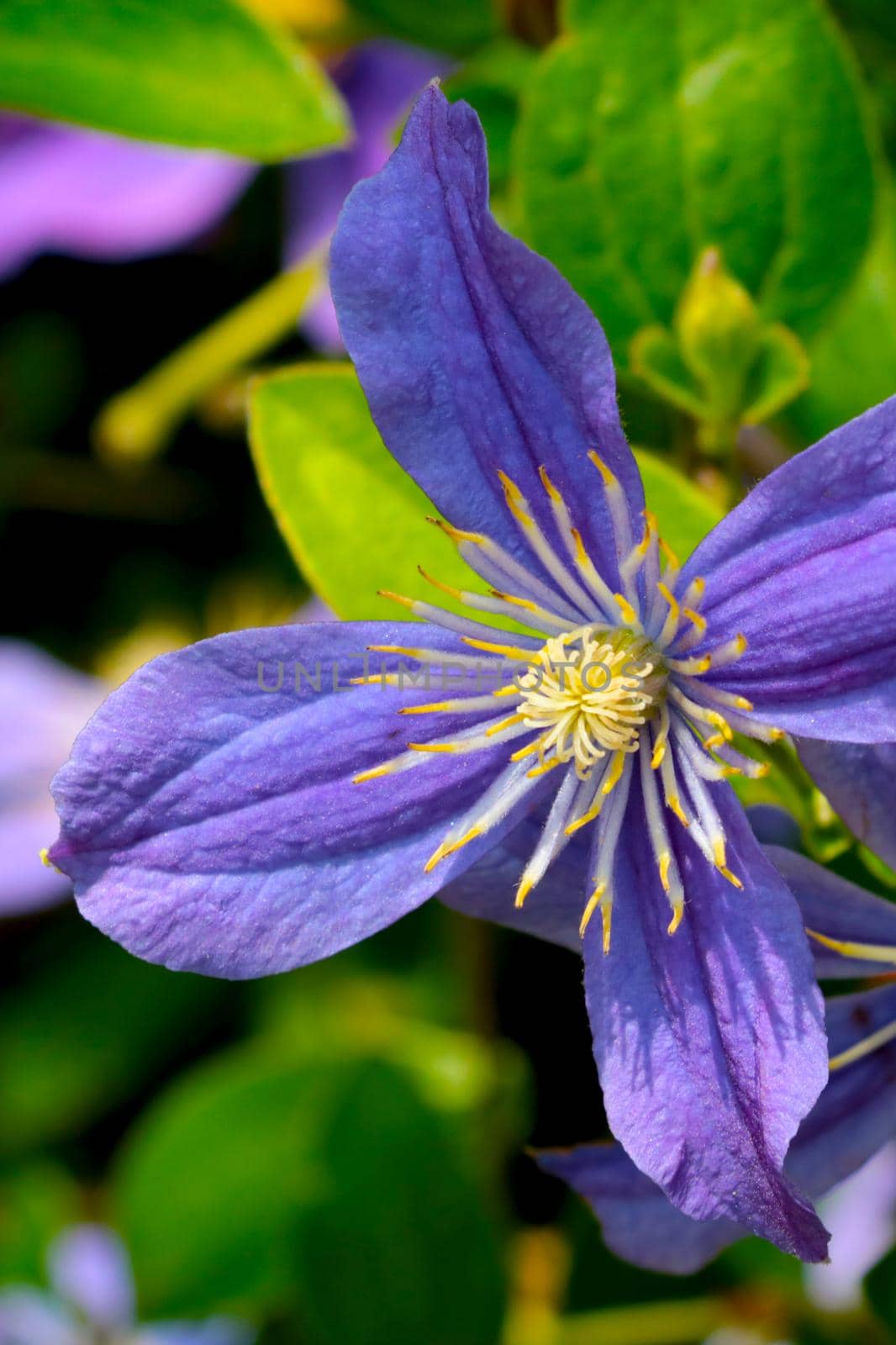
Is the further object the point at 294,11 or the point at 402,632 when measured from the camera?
the point at 294,11

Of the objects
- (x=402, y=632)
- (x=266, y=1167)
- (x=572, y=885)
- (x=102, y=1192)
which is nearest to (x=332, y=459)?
(x=402, y=632)

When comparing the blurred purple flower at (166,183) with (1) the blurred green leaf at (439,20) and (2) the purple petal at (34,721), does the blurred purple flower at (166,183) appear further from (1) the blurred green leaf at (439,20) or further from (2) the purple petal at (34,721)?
(2) the purple petal at (34,721)

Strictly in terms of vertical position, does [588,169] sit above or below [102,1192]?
above

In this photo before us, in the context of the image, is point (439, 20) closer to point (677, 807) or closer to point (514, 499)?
point (514, 499)

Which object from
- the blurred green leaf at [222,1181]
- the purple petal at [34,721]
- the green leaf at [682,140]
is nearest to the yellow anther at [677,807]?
the green leaf at [682,140]

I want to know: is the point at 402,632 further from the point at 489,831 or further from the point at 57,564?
the point at 57,564

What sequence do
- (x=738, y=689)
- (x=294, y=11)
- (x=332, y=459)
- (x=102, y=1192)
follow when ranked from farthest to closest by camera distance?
1. (x=102, y=1192)
2. (x=294, y=11)
3. (x=332, y=459)
4. (x=738, y=689)

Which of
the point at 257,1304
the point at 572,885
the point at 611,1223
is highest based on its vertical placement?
the point at 572,885
